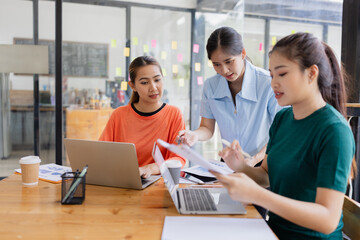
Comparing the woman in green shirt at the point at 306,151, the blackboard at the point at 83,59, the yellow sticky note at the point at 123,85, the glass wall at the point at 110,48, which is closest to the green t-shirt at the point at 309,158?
the woman in green shirt at the point at 306,151

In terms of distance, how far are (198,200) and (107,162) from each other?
41cm

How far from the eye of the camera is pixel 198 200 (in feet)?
3.93

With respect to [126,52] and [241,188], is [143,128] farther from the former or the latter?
[126,52]

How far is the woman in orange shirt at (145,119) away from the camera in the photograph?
1.94m

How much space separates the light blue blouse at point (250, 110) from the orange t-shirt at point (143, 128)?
29 centimetres

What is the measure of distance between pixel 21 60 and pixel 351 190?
3.25m

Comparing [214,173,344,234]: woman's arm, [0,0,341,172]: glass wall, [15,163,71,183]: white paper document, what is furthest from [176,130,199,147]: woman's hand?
[0,0,341,172]: glass wall

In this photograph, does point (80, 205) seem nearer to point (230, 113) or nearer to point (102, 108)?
point (230, 113)

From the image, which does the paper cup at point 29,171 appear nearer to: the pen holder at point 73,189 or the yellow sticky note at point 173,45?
the pen holder at point 73,189

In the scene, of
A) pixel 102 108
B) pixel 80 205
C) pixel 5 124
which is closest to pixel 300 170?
pixel 80 205

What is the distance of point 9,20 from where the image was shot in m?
3.46

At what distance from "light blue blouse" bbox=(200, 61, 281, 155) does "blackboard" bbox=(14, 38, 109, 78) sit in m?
2.10

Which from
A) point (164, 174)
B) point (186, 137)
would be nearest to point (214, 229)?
point (164, 174)

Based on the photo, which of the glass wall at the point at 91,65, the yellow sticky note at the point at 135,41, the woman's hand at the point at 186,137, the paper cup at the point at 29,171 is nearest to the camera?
the paper cup at the point at 29,171
